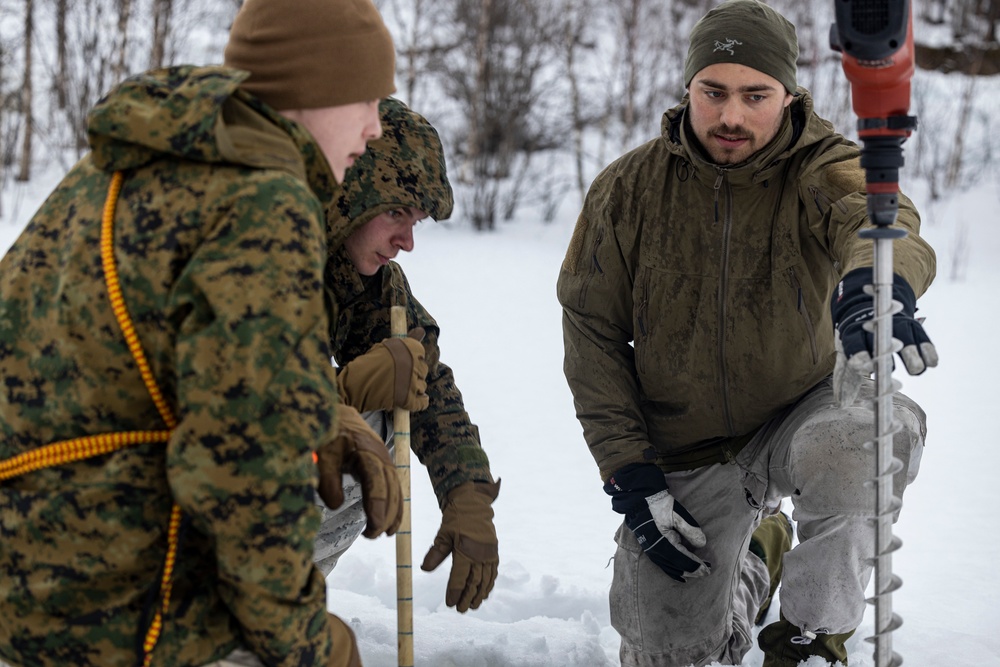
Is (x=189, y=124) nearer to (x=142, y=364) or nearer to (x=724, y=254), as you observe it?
(x=142, y=364)

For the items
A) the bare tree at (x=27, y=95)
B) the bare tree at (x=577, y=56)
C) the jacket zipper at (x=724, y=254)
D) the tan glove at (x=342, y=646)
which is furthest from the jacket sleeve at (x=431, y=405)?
the bare tree at (x=577, y=56)

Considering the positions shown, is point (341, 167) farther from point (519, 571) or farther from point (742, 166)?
point (519, 571)

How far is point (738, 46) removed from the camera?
2750 millimetres

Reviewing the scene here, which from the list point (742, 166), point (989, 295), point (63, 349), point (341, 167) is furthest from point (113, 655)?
point (989, 295)

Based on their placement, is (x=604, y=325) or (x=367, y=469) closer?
(x=367, y=469)

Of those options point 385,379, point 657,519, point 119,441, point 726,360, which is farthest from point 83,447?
point 726,360

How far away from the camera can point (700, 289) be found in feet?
9.44

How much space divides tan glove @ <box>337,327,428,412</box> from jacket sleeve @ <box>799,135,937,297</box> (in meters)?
1.03

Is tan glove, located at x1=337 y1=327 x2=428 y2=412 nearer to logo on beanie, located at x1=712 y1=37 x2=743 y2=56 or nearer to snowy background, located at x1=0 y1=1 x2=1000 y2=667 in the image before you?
snowy background, located at x1=0 y1=1 x2=1000 y2=667

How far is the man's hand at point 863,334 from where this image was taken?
1.82 meters

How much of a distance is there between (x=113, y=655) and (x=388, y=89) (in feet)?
3.30

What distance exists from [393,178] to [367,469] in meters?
0.84

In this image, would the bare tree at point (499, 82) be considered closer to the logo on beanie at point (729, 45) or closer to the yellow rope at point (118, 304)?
the logo on beanie at point (729, 45)

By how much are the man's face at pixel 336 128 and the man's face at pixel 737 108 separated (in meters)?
1.28
